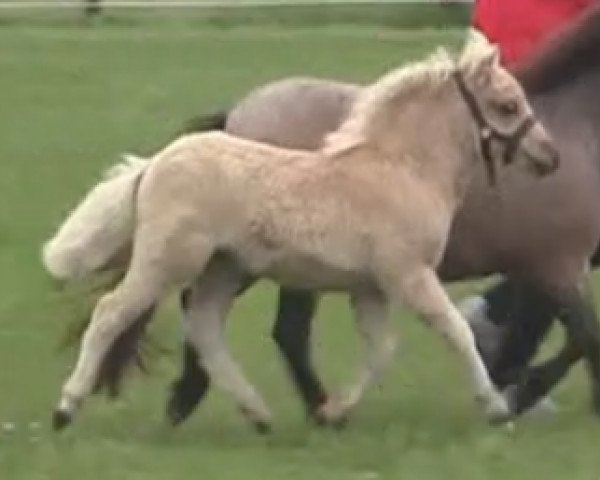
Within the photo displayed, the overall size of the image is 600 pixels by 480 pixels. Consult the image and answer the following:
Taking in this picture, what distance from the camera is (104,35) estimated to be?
25047mm

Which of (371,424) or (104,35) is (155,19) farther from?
(371,424)

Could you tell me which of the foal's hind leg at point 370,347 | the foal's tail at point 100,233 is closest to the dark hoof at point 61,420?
the foal's tail at point 100,233

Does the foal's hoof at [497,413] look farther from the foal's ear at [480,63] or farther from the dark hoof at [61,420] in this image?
the dark hoof at [61,420]

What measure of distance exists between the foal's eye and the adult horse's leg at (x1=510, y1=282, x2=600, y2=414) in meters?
0.91

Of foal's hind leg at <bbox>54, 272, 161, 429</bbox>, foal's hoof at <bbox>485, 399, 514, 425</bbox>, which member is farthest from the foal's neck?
foal's hind leg at <bbox>54, 272, 161, 429</bbox>

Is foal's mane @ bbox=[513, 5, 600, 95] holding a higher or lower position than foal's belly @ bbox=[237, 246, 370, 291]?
higher

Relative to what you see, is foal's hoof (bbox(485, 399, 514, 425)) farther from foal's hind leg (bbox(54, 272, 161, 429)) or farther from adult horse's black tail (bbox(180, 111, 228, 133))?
adult horse's black tail (bbox(180, 111, 228, 133))

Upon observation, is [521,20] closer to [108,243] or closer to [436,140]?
[436,140]

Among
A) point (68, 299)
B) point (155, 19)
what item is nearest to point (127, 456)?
point (68, 299)

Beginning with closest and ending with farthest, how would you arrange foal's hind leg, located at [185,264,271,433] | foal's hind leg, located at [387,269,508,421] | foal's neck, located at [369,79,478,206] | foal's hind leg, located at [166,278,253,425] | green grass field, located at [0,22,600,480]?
green grass field, located at [0,22,600,480]
foal's hind leg, located at [387,269,508,421]
foal's neck, located at [369,79,478,206]
foal's hind leg, located at [185,264,271,433]
foal's hind leg, located at [166,278,253,425]

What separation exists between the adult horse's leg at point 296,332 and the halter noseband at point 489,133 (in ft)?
3.88

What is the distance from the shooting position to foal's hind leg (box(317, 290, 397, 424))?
854 centimetres

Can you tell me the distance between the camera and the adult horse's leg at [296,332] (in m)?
9.46

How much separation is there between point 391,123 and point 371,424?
3.68 ft
